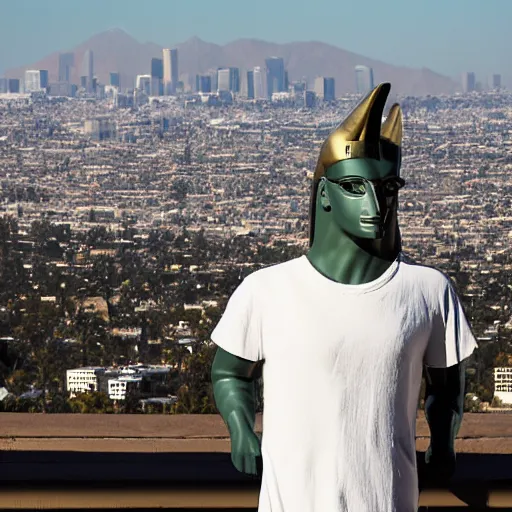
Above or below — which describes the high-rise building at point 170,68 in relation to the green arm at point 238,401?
above

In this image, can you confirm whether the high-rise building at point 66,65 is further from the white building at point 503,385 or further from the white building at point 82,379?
the white building at point 503,385

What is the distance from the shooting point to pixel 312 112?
1606 inches

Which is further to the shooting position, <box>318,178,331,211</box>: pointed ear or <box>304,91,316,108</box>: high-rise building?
<box>304,91,316,108</box>: high-rise building

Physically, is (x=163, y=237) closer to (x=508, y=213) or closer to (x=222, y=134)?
(x=508, y=213)

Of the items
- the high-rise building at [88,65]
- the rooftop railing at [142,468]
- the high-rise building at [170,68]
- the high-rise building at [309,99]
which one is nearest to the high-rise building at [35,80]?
the high-rise building at [88,65]

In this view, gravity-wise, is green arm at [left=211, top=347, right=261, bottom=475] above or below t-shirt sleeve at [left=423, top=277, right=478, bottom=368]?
below

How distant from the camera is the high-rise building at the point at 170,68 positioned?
48.3m

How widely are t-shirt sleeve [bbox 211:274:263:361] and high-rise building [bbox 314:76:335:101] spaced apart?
4145cm

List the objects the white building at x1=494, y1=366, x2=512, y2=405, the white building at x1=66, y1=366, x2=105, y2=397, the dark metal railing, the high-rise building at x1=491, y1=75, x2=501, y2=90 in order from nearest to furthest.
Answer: the dark metal railing
the white building at x1=494, y1=366, x2=512, y2=405
the white building at x1=66, y1=366, x2=105, y2=397
the high-rise building at x1=491, y1=75, x2=501, y2=90

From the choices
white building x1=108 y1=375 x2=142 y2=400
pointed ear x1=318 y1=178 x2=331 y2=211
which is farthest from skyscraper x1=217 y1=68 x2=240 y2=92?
pointed ear x1=318 y1=178 x2=331 y2=211

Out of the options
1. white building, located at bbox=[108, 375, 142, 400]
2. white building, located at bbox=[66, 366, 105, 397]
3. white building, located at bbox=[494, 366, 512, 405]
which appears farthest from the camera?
white building, located at bbox=[66, 366, 105, 397]

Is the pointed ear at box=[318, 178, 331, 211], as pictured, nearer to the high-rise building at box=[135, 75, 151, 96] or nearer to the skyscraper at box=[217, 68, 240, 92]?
the skyscraper at box=[217, 68, 240, 92]

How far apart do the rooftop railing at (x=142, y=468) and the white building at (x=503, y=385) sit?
2503 millimetres

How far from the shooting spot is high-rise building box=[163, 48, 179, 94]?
48.3 meters
